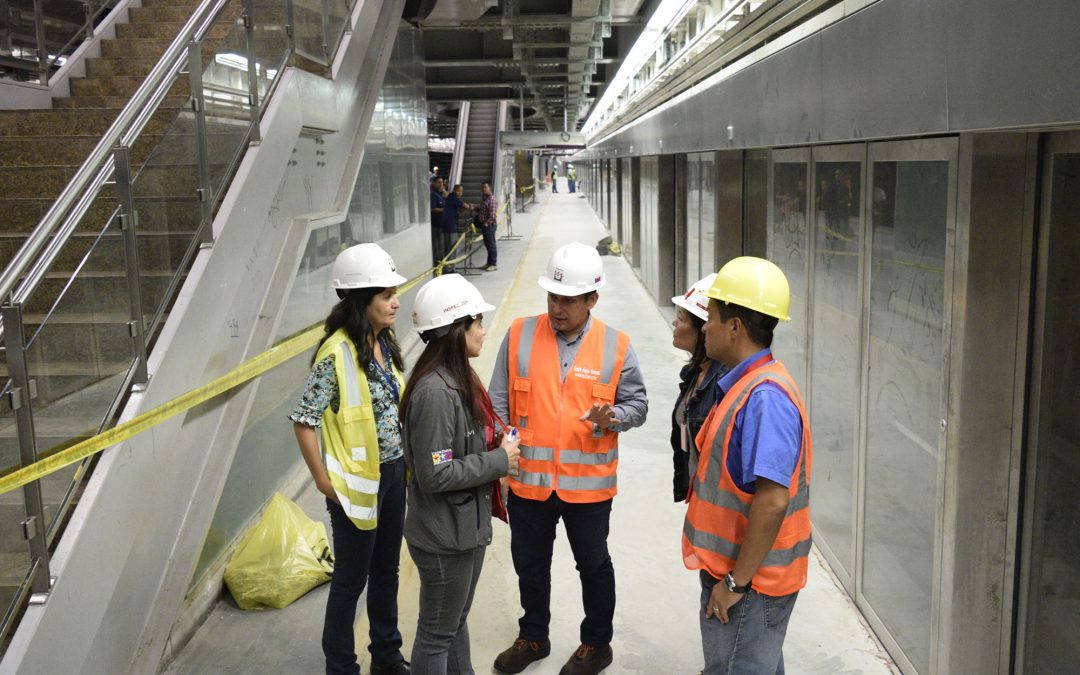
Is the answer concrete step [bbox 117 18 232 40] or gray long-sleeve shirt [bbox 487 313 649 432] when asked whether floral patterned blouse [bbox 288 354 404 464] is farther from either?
concrete step [bbox 117 18 232 40]

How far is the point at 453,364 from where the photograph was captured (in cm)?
313

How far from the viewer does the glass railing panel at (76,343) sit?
3.13 m

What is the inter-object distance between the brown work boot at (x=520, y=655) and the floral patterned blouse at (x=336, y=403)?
1038 millimetres

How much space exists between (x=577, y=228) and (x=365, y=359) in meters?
28.6

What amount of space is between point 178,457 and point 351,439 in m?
1.03

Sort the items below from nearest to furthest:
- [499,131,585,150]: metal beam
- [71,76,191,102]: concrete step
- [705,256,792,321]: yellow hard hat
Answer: [705,256,792,321]: yellow hard hat < [71,76,191,102]: concrete step < [499,131,585,150]: metal beam

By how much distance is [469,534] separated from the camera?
10.4ft

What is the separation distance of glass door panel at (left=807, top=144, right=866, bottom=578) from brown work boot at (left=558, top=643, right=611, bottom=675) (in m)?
1.49

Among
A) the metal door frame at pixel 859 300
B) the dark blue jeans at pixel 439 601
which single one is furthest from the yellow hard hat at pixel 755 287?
the metal door frame at pixel 859 300

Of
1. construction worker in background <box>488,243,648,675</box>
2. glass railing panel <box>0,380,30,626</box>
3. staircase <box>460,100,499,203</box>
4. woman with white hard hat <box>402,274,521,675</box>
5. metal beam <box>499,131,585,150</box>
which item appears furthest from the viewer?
staircase <box>460,100,499,203</box>

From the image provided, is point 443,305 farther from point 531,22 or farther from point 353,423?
point 531,22

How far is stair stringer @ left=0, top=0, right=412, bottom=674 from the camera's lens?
325 centimetres

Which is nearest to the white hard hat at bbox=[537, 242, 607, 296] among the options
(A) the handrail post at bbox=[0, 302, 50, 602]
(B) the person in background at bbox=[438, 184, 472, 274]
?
(A) the handrail post at bbox=[0, 302, 50, 602]

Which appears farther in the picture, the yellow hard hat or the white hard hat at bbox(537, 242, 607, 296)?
the white hard hat at bbox(537, 242, 607, 296)
